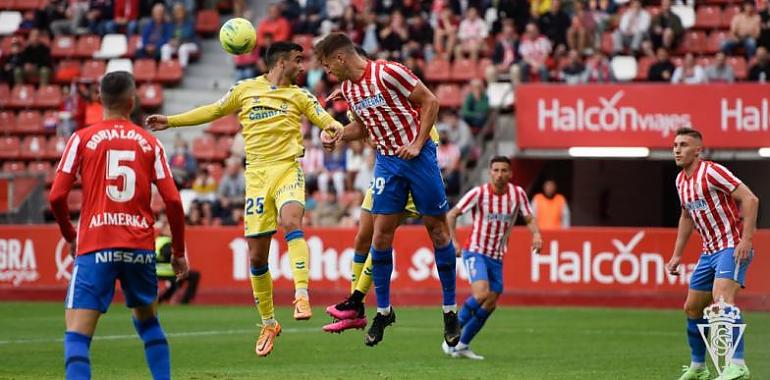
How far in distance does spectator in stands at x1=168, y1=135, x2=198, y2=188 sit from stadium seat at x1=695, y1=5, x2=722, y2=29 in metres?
10.6

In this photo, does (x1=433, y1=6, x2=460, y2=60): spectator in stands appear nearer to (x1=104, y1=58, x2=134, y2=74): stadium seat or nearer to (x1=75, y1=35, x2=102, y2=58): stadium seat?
(x1=104, y1=58, x2=134, y2=74): stadium seat

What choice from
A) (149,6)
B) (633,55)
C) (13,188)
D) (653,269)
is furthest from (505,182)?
(149,6)

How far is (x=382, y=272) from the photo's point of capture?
13.3 metres

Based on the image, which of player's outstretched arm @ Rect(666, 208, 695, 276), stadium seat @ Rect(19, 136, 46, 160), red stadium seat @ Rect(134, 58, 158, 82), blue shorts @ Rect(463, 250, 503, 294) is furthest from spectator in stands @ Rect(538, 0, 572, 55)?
player's outstretched arm @ Rect(666, 208, 695, 276)

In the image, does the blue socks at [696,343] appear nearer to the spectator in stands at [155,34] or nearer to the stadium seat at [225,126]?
the stadium seat at [225,126]

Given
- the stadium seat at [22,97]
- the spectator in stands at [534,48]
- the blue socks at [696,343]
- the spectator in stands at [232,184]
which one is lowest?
the blue socks at [696,343]

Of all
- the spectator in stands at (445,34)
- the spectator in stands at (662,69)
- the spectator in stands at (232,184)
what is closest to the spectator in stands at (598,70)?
the spectator in stands at (662,69)

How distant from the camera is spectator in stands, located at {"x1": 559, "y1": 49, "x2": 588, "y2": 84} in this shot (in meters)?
28.1

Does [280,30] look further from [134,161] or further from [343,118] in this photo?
[134,161]

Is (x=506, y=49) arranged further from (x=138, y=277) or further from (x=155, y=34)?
(x=138, y=277)

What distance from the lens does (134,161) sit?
10312 millimetres

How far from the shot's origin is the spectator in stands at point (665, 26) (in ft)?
95.4

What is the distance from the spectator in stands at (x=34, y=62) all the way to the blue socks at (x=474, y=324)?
19.2 metres

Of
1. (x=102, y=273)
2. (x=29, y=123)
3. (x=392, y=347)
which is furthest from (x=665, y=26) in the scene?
(x=102, y=273)
